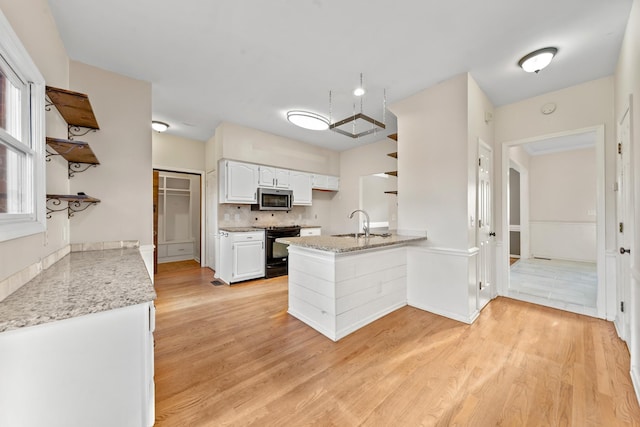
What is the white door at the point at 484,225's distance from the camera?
3.00 meters

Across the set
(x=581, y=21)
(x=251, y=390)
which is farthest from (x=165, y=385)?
(x=581, y=21)

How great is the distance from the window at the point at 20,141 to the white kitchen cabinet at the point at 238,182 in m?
2.62

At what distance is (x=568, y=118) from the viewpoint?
2.97 m

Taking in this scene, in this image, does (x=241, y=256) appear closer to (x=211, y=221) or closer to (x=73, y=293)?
(x=211, y=221)

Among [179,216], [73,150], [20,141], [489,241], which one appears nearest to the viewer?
[20,141]

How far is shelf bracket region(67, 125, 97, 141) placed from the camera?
240 cm

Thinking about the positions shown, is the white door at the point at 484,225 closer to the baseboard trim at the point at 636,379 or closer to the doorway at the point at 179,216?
the baseboard trim at the point at 636,379

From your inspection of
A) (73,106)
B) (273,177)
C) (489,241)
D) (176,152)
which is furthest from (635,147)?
(176,152)

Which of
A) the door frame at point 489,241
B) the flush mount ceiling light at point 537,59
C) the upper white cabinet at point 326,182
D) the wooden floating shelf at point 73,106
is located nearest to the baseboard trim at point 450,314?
the door frame at point 489,241

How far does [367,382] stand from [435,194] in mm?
2094

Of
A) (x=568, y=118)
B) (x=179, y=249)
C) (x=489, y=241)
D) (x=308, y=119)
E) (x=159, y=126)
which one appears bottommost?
(x=179, y=249)

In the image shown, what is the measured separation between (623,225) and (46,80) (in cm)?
489

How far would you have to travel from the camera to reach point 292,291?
2863mm

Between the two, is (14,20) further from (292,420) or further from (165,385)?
(292,420)
